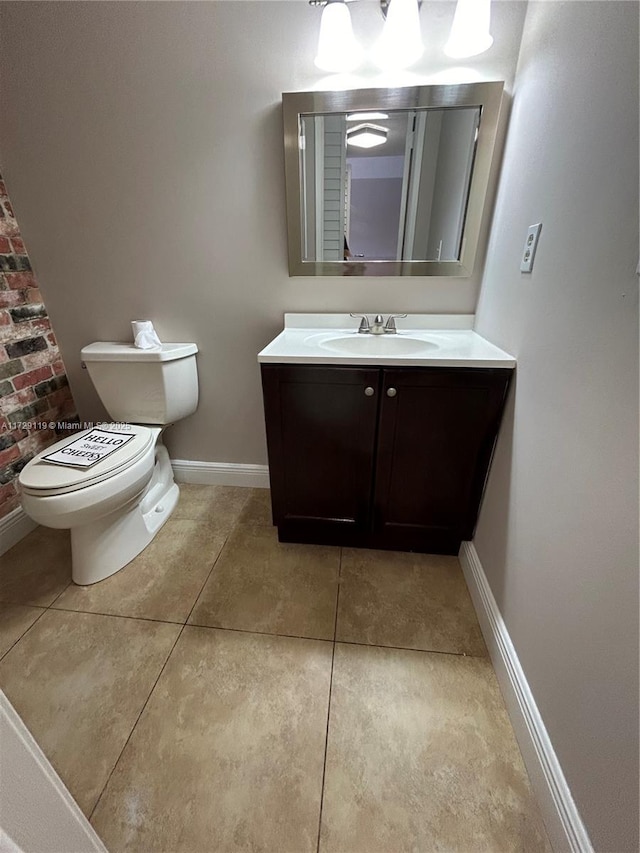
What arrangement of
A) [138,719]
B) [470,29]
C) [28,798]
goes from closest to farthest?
[28,798]
[138,719]
[470,29]

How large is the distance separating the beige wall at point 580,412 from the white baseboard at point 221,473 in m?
1.21

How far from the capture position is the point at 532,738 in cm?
83

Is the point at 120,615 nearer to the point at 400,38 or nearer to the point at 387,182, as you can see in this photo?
the point at 387,182

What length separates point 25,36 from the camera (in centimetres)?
120

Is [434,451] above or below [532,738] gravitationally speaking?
above

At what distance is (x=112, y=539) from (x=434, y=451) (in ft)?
4.14

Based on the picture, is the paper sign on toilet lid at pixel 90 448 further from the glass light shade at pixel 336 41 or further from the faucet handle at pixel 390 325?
the glass light shade at pixel 336 41

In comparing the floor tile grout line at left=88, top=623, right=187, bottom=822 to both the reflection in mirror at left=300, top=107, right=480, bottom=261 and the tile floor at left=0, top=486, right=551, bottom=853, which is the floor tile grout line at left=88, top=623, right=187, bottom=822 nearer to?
the tile floor at left=0, top=486, right=551, bottom=853

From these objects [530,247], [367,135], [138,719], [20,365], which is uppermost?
[367,135]

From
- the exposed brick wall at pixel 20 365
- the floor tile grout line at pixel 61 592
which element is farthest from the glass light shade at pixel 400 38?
the floor tile grout line at pixel 61 592

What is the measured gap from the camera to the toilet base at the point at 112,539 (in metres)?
1.29

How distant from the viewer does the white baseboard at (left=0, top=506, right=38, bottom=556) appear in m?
1.47

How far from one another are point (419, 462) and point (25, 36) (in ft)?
6.64

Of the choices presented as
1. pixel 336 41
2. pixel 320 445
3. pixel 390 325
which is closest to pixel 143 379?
pixel 320 445
